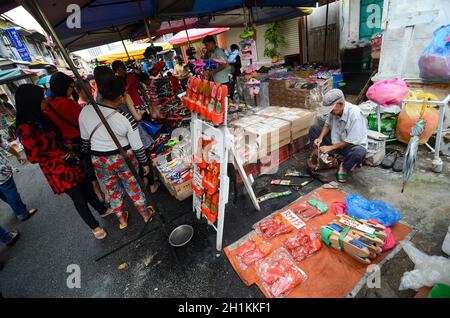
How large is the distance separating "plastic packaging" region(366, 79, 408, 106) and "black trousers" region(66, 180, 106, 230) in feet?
15.3

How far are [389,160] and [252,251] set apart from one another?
2.78 metres

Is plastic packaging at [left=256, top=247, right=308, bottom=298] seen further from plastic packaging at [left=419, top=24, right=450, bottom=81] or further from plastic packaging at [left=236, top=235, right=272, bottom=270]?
plastic packaging at [left=419, top=24, right=450, bottom=81]

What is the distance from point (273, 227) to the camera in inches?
109

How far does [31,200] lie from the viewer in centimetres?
482

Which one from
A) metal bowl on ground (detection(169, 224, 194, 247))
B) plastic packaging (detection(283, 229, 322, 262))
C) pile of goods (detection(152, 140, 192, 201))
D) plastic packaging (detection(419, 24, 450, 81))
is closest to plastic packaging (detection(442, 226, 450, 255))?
plastic packaging (detection(283, 229, 322, 262))

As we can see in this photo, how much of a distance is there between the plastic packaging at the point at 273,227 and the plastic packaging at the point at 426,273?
116cm

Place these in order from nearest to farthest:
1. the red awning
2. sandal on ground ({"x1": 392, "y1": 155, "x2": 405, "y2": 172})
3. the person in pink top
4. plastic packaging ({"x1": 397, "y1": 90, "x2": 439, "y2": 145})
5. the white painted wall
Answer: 1. sandal on ground ({"x1": 392, "y1": 155, "x2": 405, "y2": 172})
2. plastic packaging ({"x1": 397, "y1": 90, "x2": 439, "y2": 145})
3. the white painted wall
4. the person in pink top
5. the red awning

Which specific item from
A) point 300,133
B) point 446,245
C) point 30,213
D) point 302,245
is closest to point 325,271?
point 302,245

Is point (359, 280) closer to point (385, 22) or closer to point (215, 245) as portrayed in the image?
point (215, 245)

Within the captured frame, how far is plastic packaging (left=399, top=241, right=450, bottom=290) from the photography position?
1.72 metres

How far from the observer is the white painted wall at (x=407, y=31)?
376cm

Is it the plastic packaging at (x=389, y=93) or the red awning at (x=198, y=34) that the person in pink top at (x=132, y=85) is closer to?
the plastic packaging at (x=389, y=93)

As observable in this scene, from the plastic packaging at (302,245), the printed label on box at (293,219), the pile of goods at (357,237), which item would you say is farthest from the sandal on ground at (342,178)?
the plastic packaging at (302,245)

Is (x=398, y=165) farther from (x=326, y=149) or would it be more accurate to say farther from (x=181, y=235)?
(x=181, y=235)
